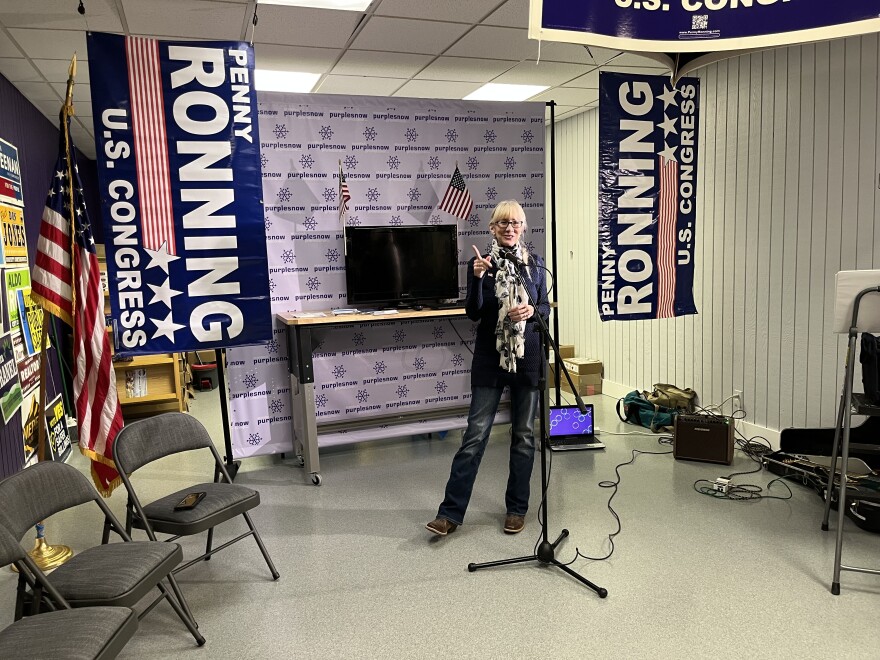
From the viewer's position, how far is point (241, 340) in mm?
3527

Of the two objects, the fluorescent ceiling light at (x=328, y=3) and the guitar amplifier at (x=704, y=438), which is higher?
the fluorescent ceiling light at (x=328, y=3)

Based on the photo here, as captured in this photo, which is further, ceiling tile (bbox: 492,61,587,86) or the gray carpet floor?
ceiling tile (bbox: 492,61,587,86)

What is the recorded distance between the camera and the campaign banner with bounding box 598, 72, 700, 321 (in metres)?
3.86

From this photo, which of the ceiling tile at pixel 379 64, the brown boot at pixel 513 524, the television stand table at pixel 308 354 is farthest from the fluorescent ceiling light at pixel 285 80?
the brown boot at pixel 513 524

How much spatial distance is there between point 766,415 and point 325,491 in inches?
124

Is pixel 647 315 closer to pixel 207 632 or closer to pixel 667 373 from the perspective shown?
pixel 667 373

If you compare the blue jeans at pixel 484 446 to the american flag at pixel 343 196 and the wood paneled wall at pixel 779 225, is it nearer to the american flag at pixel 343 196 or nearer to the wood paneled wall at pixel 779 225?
the american flag at pixel 343 196

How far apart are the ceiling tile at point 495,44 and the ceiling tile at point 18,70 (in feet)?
9.67

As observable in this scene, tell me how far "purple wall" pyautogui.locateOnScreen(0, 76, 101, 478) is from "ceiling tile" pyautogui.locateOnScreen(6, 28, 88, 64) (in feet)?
2.09

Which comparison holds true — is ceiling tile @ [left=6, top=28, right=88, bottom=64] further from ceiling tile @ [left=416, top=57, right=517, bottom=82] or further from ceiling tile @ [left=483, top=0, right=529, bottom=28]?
ceiling tile @ [left=483, top=0, right=529, bottom=28]

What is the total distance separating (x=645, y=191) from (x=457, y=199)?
1.44 metres

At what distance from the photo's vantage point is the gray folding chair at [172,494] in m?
2.67

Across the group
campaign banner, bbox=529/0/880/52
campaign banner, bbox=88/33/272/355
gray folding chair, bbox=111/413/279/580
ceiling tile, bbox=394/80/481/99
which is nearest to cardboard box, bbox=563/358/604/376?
ceiling tile, bbox=394/80/481/99

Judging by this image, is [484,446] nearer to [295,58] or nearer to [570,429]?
[570,429]
